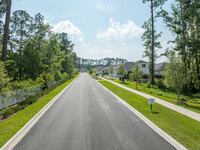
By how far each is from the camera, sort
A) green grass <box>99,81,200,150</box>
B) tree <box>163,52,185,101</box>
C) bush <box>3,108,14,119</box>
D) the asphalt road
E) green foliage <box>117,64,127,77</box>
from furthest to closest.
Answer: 1. green foliage <box>117,64,127,77</box>
2. tree <box>163,52,185,101</box>
3. bush <box>3,108,14,119</box>
4. green grass <box>99,81,200,150</box>
5. the asphalt road

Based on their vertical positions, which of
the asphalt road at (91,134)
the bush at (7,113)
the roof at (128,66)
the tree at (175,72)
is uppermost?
the roof at (128,66)

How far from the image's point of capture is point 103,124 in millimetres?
6910

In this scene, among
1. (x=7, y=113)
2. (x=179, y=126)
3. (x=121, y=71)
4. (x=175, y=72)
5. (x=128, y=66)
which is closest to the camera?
(x=179, y=126)

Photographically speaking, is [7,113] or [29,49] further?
[29,49]

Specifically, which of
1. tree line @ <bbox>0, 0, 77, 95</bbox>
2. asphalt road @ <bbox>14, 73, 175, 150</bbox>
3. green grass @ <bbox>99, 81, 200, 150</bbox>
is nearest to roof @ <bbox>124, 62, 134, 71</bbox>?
tree line @ <bbox>0, 0, 77, 95</bbox>

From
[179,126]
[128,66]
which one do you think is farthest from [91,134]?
[128,66]

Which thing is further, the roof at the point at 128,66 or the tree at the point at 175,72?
the roof at the point at 128,66

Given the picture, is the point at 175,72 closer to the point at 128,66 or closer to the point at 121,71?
the point at 121,71

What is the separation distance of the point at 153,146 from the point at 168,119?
340 cm

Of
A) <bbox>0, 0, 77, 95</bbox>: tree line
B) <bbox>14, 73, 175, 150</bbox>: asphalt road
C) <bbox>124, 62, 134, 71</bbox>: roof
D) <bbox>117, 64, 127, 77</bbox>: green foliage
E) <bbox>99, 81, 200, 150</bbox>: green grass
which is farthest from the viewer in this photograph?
<bbox>124, 62, 134, 71</bbox>: roof

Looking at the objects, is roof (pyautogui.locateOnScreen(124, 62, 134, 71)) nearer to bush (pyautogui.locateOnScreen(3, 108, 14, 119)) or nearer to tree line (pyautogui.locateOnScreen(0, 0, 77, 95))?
tree line (pyautogui.locateOnScreen(0, 0, 77, 95))

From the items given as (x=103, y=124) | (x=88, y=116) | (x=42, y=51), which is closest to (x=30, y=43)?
(x=42, y=51)

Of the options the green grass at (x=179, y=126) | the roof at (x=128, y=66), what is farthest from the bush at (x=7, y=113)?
the roof at (x=128, y=66)

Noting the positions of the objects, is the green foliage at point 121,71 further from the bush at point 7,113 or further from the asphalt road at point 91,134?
the bush at point 7,113
